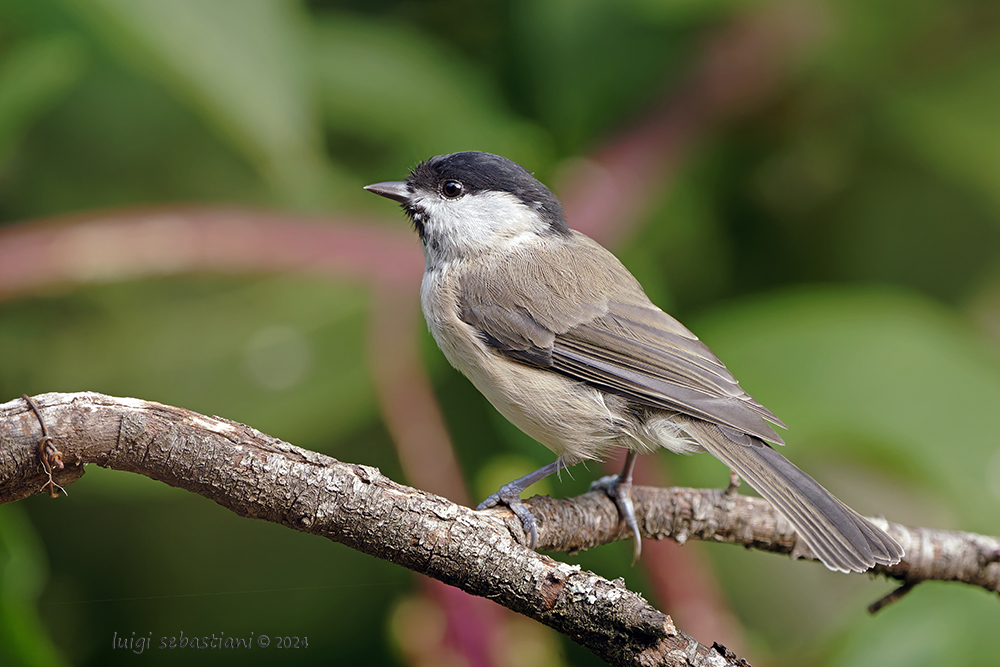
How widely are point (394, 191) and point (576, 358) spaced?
2.15 ft

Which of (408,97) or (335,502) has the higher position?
(408,97)

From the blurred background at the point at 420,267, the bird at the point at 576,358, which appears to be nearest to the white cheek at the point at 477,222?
the bird at the point at 576,358

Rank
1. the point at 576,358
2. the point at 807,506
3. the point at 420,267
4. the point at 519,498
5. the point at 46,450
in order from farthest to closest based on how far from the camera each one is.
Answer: the point at 420,267 → the point at 576,358 → the point at 519,498 → the point at 807,506 → the point at 46,450

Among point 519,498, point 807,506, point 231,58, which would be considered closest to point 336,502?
point 519,498

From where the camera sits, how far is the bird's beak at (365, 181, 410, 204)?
2061mm

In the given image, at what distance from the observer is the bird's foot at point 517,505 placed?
5.01ft

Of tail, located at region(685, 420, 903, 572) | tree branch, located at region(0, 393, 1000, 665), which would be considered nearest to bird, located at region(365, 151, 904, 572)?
tail, located at region(685, 420, 903, 572)

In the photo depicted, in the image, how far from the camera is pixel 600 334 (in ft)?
5.92

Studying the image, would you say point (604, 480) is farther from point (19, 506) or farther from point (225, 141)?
point (225, 141)

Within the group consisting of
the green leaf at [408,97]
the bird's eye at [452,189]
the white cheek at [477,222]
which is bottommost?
the white cheek at [477,222]

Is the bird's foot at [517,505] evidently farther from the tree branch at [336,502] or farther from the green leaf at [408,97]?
the green leaf at [408,97]

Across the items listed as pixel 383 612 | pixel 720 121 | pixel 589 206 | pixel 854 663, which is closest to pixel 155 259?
pixel 383 612

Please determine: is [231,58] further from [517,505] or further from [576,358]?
[517,505]

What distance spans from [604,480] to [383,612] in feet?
2.09
